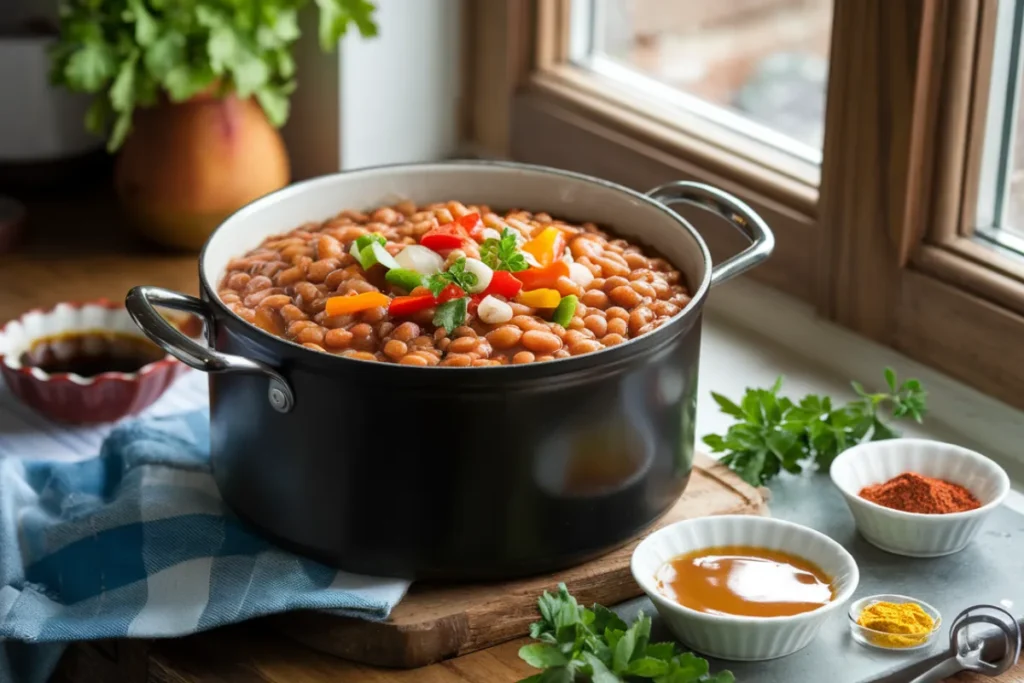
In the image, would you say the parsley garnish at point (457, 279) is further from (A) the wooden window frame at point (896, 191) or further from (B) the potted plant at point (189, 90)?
(B) the potted plant at point (189, 90)

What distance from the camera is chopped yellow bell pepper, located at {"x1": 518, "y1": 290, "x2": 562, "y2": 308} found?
129 cm

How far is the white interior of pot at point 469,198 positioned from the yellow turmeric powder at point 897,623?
0.36m

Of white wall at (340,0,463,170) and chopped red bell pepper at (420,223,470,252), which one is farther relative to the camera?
white wall at (340,0,463,170)

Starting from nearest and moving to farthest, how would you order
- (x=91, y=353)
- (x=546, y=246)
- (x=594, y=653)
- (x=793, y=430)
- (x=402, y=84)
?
(x=594, y=653), (x=546, y=246), (x=793, y=430), (x=91, y=353), (x=402, y=84)

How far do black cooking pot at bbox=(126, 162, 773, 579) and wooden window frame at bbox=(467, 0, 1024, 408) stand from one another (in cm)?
35

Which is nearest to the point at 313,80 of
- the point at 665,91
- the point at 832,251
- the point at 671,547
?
the point at 665,91

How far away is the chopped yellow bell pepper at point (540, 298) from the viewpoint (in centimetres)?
129

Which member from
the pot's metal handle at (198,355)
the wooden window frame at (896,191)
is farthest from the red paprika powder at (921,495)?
the pot's metal handle at (198,355)

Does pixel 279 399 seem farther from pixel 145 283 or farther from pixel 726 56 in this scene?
pixel 726 56

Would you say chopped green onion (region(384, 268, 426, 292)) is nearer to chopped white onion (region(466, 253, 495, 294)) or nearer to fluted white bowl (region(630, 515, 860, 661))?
chopped white onion (region(466, 253, 495, 294))

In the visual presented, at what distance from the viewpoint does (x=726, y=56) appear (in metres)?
1.94

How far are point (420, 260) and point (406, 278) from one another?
0.04 m

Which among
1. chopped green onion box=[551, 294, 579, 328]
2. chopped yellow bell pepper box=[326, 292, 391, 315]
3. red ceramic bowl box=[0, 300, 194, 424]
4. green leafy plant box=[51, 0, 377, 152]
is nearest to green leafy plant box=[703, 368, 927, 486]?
chopped green onion box=[551, 294, 579, 328]

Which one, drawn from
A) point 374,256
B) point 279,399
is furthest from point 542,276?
point 279,399
